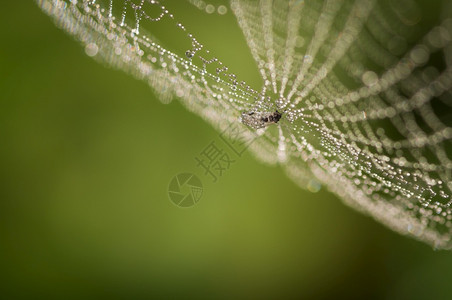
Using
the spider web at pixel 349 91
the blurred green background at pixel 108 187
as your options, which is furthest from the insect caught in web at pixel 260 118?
the blurred green background at pixel 108 187

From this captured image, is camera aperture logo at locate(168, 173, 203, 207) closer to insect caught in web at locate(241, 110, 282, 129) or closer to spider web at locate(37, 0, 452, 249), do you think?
spider web at locate(37, 0, 452, 249)

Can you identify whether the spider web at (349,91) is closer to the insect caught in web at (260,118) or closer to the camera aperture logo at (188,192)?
the insect caught in web at (260,118)

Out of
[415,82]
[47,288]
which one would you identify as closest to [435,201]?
[415,82]

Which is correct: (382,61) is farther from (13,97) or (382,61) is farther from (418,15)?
(13,97)

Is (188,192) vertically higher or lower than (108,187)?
higher

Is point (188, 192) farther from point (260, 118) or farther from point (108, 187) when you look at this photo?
point (260, 118)

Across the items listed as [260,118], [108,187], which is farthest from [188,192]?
[260,118]

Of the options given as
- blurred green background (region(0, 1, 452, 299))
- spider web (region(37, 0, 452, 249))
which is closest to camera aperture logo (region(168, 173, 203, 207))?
blurred green background (region(0, 1, 452, 299))
